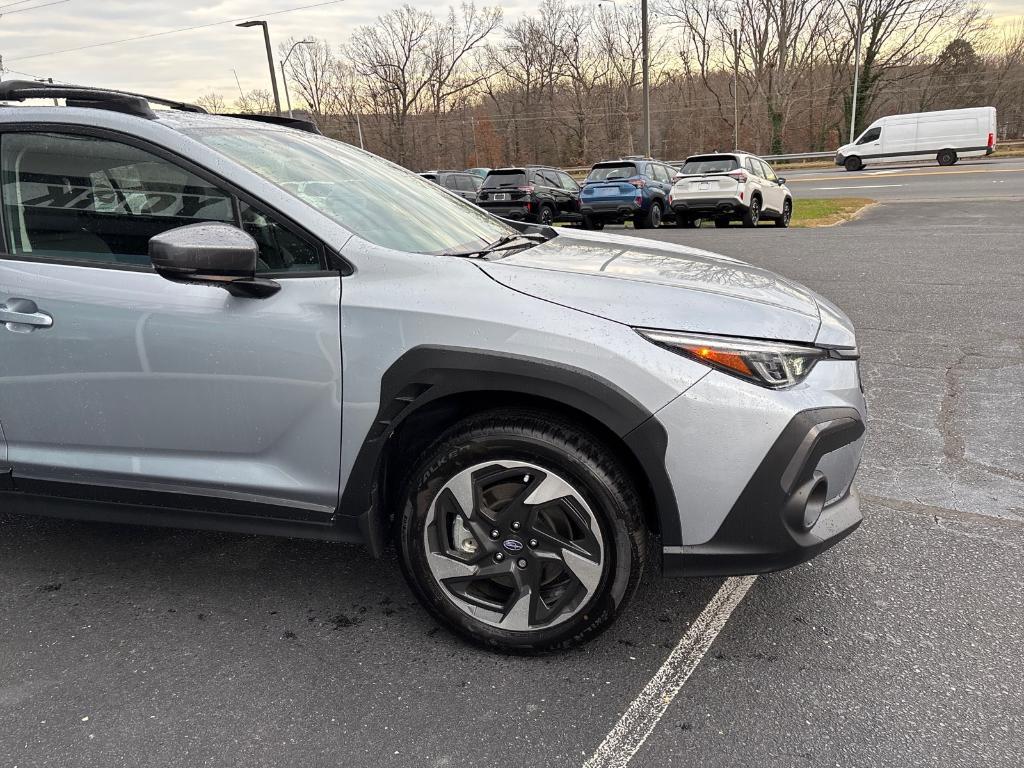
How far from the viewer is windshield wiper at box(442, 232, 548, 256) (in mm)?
2542

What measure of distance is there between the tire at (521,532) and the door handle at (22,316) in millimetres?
1345

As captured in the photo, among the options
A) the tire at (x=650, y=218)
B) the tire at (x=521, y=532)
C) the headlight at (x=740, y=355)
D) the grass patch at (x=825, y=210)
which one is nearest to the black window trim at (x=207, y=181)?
the tire at (x=521, y=532)

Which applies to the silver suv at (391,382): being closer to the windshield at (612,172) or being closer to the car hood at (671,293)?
the car hood at (671,293)

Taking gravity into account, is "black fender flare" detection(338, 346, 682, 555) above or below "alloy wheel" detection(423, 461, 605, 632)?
above

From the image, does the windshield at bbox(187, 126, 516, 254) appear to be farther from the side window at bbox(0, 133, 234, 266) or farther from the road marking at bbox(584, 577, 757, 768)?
the road marking at bbox(584, 577, 757, 768)

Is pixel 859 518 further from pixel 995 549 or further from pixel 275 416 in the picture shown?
pixel 275 416

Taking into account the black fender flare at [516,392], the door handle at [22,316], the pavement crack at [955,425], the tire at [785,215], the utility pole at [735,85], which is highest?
the utility pole at [735,85]

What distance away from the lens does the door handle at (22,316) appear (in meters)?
2.42

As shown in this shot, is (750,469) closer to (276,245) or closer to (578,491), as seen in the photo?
(578,491)

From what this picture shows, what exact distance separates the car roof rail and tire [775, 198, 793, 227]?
15.5 m

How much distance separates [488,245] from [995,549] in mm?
2316

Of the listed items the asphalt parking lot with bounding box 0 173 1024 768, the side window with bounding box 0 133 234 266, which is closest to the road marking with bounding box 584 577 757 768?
the asphalt parking lot with bounding box 0 173 1024 768

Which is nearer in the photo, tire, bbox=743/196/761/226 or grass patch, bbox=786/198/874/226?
grass patch, bbox=786/198/874/226

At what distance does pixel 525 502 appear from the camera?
218 cm
